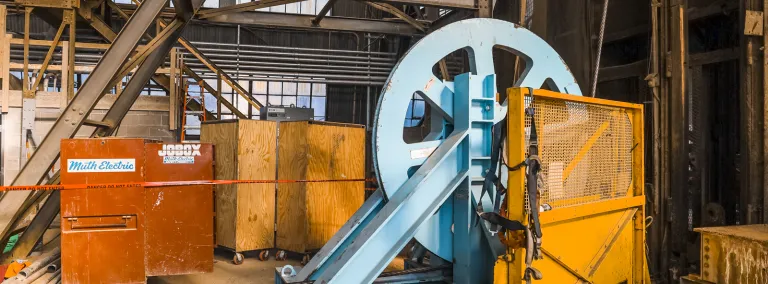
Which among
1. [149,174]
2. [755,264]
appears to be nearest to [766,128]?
[755,264]

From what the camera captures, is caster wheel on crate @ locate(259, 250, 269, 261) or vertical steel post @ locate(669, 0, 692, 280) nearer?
vertical steel post @ locate(669, 0, 692, 280)

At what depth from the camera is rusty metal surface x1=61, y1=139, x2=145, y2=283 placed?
4.62 metres

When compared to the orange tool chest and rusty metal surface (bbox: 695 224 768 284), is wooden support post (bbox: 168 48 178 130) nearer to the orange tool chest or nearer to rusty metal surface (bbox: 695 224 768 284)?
the orange tool chest

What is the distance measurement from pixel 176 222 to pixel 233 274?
128 centimetres

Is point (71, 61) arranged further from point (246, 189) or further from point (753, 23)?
point (753, 23)

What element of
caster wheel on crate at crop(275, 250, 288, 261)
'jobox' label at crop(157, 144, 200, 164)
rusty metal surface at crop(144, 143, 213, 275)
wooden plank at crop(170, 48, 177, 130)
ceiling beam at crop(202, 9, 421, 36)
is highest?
ceiling beam at crop(202, 9, 421, 36)

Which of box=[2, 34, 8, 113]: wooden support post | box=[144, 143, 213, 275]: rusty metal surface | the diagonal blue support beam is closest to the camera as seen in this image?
the diagonal blue support beam

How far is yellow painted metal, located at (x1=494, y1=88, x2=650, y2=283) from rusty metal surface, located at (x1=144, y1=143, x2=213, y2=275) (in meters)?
3.71

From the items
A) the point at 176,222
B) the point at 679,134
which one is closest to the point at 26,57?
the point at 176,222

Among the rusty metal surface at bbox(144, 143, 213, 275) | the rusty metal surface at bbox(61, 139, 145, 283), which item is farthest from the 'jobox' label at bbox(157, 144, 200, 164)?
the rusty metal surface at bbox(61, 139, 145, 283)

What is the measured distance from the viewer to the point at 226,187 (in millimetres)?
7211

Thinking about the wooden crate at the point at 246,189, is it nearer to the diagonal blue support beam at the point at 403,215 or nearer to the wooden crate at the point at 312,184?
the wooden crate at the point at 312,184

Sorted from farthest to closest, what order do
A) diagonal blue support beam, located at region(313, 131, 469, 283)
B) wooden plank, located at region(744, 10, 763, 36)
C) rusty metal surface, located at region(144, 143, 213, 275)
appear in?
rusty metal surface, located at region(144, 143, 213, 275) < wooden plank, located at region(744, 10, 763, 36) < diagonal blue support beam, located at region(313, 131, 469, 283)

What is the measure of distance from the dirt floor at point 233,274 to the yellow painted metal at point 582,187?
3873 mm
